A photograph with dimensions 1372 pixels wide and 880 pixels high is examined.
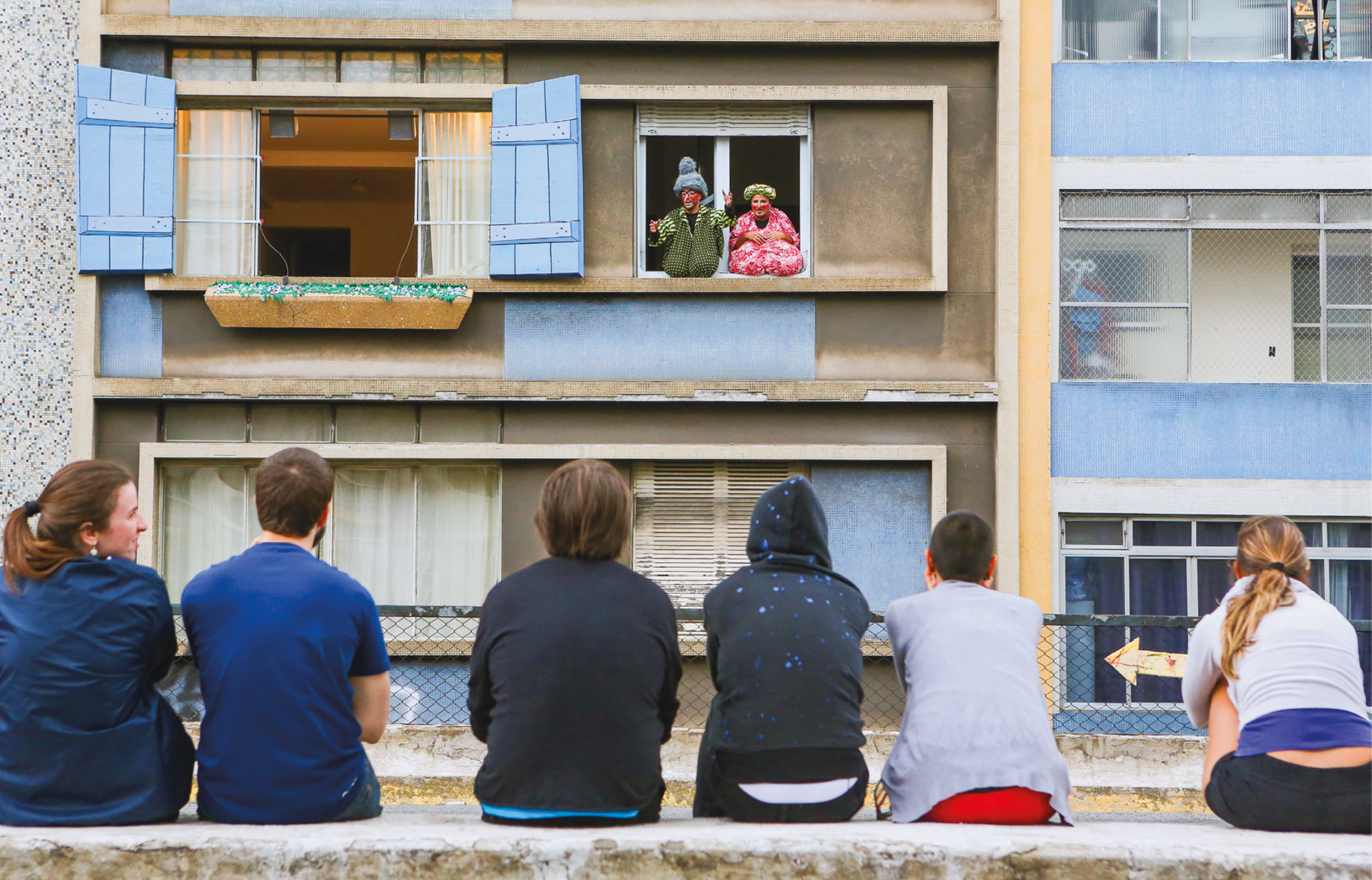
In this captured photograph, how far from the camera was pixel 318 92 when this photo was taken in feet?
35.8

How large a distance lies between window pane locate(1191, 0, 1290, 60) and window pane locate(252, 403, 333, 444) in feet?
28.2

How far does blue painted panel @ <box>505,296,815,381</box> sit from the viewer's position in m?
10.8

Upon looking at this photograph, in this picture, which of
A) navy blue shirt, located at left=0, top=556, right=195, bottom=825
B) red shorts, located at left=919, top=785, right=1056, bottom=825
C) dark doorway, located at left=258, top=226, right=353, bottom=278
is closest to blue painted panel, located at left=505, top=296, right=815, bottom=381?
dark doorway, located at left=258, top=226, right=353, bottom=278

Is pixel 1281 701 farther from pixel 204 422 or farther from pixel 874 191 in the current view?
pixel 204 422

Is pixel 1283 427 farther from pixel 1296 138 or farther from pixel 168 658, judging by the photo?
pixel 168 658

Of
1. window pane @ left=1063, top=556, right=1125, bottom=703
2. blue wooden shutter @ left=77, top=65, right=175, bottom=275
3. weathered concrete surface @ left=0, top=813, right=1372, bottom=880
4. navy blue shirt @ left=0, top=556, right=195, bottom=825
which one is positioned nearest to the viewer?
weathered concrete surface @ left=0, top=813, right=1372, bottom=880

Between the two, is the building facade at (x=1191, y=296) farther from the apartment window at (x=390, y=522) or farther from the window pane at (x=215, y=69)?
the window pane at (x=215, y=69)

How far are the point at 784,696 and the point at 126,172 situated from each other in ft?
30.3

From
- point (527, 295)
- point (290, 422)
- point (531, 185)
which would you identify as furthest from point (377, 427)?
point (531, 185)

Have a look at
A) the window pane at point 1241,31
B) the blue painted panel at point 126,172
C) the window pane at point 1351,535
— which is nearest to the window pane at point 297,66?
the blue painted panel at point 126,172

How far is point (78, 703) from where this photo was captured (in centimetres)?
343

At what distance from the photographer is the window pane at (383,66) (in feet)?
36.4

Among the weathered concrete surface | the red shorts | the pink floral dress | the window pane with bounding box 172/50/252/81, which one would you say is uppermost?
the window pane with bounding box 172/50/252/81

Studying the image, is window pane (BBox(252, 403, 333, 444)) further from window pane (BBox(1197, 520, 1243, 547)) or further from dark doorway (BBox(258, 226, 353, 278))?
window pane (BBox(1197, 520, 1243, 547))
